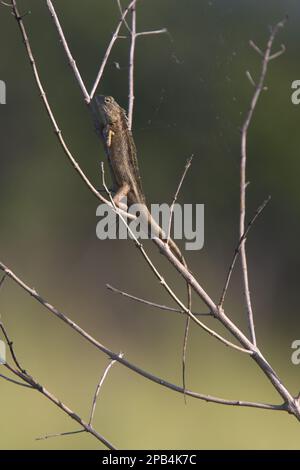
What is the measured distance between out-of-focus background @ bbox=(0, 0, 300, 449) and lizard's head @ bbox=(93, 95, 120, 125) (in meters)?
3.87

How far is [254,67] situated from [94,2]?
8.61 feet

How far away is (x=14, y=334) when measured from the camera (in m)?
7.65

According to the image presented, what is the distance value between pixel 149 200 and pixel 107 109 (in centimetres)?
526

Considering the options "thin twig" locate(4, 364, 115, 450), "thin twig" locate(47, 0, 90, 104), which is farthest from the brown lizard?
"thin twig" locate(4, 364, 115, 450)

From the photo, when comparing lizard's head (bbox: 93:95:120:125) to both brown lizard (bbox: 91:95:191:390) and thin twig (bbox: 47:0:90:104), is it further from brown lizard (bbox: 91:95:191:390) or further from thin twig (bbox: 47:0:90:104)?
thin twig (bbox: 47:0:90:104)

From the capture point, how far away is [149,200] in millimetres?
8336

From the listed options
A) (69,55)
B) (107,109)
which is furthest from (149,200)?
(69,55)

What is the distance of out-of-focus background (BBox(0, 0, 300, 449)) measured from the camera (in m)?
7.46

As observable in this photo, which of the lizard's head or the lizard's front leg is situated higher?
the lizard's head

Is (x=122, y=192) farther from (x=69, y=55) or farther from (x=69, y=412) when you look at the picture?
(x=69, y=412)

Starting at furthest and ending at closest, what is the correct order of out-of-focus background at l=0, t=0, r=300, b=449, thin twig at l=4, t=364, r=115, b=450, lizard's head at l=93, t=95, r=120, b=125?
out-of-focus background at l=0, t=0, r=300, b=449 < lizard's head at l=93, t=95, r=120, b=125 < thin twig at l=4, t=364, r=115, b=450

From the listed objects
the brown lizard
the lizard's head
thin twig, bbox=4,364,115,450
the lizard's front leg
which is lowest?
thin twig, bbox=4,364,115,450

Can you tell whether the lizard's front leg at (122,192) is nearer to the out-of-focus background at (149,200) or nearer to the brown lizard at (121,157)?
the brown lizard at (121,157)

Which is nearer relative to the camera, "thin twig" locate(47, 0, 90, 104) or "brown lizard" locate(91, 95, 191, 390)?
"thin twig" locate(47, 0, 90, 104)
